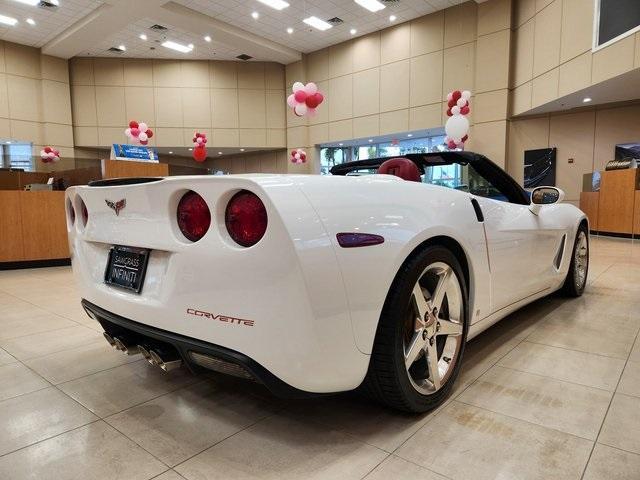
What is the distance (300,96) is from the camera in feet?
34.7

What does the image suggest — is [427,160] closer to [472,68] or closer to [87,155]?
[472,68]

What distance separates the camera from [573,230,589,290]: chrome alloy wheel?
A: 3.28 m

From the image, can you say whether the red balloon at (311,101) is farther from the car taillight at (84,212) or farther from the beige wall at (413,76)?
the car taillight at (84,212)

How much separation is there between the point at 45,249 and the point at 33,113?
11095 mm

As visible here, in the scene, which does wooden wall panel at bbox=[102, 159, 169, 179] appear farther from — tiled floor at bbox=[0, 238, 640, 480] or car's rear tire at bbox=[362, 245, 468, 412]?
car's rear tire at bbox=[362, 245, 468, 412]

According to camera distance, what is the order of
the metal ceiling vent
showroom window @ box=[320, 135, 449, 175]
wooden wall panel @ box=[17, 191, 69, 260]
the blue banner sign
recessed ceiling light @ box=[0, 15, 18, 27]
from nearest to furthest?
1. wooden wall panel @ box=[17, 191, 69, 260]
2. the blue banner sign
3. the metal ceiling vent
4. recessed ceiling light @ box=[0, 15, 18, 27]
5. showroom window @ box=[320, 135, 449, 175]

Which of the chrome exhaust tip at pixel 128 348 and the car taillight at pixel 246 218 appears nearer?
the car taillight at pixel 246 218

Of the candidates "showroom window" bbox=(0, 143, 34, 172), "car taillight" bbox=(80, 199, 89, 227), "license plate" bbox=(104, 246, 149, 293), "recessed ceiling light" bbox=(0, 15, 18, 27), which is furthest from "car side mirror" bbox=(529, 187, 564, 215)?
"showroom window" bbox=(0, 143, 34, 172)

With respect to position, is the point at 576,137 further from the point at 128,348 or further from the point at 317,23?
the point at 128,348

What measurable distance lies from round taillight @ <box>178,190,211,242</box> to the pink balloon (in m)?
9.84

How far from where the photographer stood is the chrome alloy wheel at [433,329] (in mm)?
1539

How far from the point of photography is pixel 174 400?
5.72 ft

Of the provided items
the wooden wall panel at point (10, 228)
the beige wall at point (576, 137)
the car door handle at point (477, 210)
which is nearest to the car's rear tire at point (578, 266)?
the car door handle at point (477, 210)

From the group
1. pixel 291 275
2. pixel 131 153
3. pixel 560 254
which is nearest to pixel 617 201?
pixel 560 254
